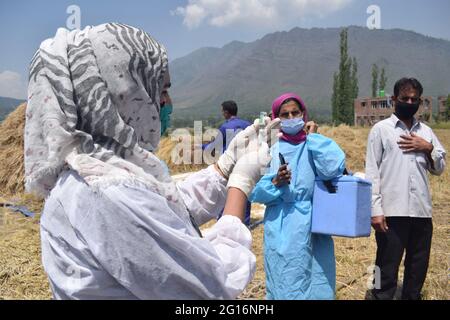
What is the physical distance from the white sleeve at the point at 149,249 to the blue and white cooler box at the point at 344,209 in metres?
1.67

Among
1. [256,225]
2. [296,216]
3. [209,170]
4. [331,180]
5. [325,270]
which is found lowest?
[256,225]

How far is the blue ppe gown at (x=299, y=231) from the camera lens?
282 cm

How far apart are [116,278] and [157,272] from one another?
101 millimetres

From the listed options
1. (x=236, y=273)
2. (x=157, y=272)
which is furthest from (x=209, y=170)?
(x=157, y=272)

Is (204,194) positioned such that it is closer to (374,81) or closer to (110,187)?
(110,187)

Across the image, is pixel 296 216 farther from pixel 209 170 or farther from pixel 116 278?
pixel 116 278

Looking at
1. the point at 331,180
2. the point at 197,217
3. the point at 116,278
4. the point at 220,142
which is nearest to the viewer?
the point at 116,278

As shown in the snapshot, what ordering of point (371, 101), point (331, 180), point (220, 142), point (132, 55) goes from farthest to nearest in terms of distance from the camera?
point (371, 101) < point (220, 142) < point (331, 180) < point (132, 55)

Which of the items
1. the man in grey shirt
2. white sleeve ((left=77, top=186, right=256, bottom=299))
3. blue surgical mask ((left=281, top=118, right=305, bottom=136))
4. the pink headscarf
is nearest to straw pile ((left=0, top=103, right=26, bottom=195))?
the pink headscarf

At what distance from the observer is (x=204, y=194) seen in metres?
1.78

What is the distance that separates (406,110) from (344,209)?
1.17 meters

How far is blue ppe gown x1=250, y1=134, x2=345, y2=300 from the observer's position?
2818 millimetres

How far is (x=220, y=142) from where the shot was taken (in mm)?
6234

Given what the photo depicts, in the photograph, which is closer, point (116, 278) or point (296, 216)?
point (116, 278)
